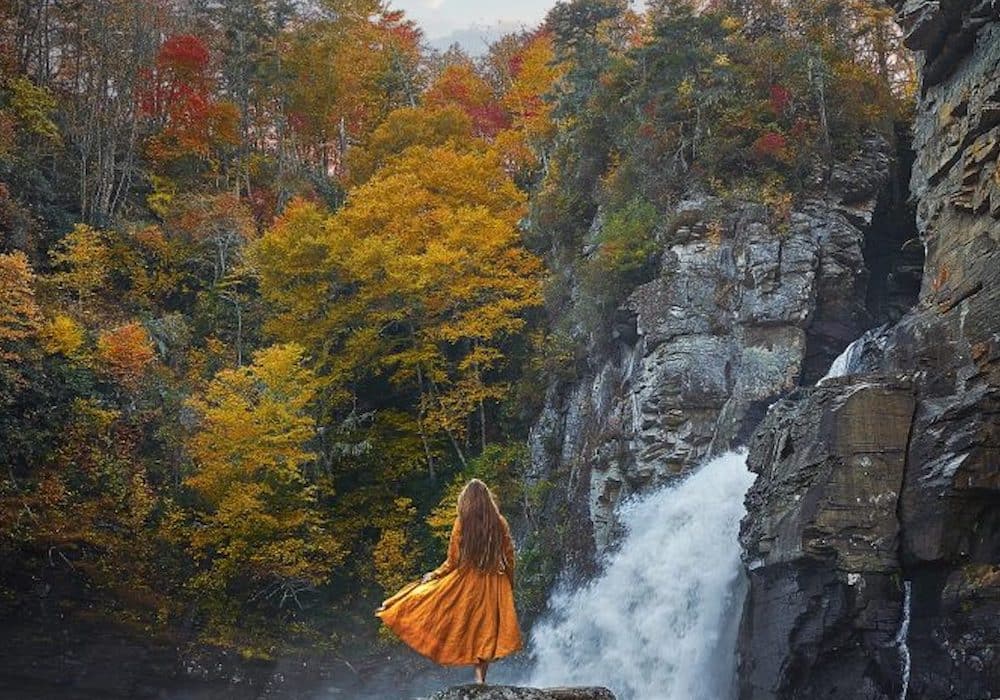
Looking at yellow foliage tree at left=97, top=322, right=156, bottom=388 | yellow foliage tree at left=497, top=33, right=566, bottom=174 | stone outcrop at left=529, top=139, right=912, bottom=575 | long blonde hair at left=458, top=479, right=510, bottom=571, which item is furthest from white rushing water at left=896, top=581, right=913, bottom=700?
yellow foliage tree at left=497, top=33, right=566, bottom=174

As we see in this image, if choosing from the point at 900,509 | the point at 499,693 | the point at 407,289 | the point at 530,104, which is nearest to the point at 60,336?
the point at 407,289

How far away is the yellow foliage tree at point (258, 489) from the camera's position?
→ 19938mm

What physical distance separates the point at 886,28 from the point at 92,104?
21.8 metres

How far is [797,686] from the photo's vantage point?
38.3 ft

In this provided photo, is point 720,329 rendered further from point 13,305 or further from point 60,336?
point 13,305

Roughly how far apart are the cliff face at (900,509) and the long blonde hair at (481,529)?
6517 millimetres

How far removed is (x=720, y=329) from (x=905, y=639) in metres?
7.82

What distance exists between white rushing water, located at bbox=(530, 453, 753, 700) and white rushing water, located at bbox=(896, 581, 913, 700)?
8.59ft

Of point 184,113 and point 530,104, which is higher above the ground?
point 530,104

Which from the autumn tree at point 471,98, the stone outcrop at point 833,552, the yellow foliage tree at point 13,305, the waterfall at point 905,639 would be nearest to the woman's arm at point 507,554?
the stone outcrop at point 833,552

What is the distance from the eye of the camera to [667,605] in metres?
15.0

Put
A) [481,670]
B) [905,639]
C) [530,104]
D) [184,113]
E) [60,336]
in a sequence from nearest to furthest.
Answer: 1. [481,670]
2. [905,639]
3. [60,336]
4. [184,113]
5. [530,104]

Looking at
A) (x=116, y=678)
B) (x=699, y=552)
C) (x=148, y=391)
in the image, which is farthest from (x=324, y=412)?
(x=699, y=552)

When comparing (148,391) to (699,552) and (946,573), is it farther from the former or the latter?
(946,573)
